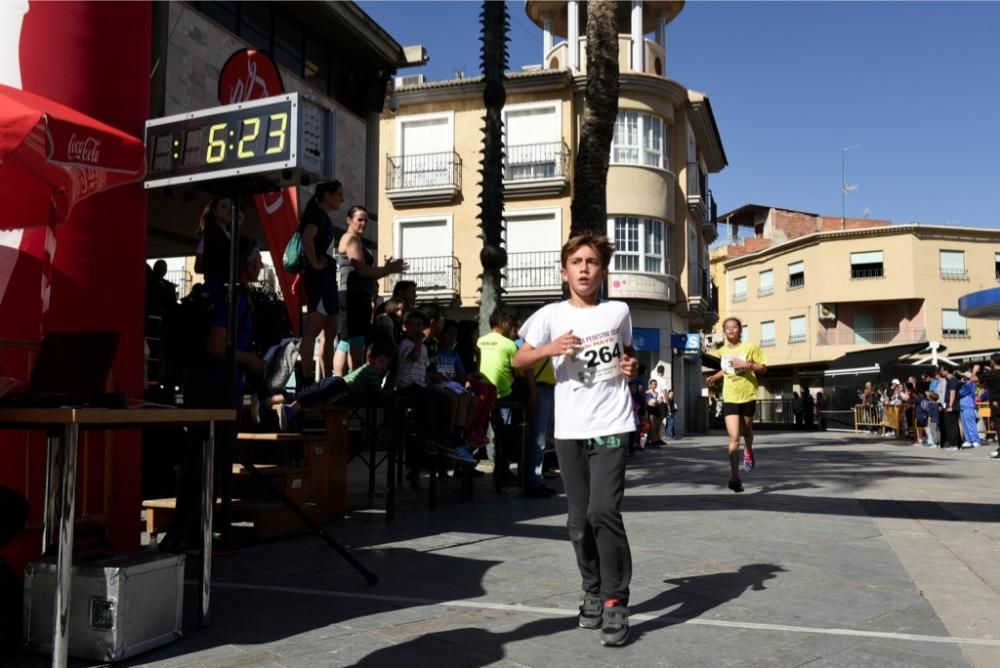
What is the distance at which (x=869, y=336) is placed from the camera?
169ft

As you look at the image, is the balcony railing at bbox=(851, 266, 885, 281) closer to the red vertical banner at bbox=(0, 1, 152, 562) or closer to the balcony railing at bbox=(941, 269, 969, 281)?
the balcony railing at bbox=(941, 269, 969, 281)

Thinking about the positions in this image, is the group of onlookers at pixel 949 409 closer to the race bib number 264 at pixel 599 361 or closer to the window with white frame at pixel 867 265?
the race bib number 264 at pixel 599 361

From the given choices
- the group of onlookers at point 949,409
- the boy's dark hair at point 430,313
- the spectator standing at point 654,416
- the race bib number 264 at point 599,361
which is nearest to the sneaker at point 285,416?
the boy's dark hair at point 430,313

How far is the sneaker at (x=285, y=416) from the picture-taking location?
22.7 feet

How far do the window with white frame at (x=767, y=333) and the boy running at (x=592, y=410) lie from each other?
53414mm

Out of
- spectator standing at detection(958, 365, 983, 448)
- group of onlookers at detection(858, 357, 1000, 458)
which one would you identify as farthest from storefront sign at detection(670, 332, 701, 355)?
spectator standing at detection(958, 365, 983, 448)

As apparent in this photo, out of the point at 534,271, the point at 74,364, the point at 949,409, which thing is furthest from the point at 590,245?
the point at 534,271

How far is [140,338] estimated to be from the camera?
5.49m

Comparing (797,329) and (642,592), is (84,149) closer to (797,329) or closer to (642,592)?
(642,592)

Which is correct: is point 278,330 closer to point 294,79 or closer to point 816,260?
point 294,79

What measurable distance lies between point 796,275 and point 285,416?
167 feet

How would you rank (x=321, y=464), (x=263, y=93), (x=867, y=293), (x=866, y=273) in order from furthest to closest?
(x=866, y=273)
(x=867, y=293)
(x=263, y=93)
(x=321, y=464)

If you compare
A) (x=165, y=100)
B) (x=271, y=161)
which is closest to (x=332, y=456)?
(x=271, y=161)

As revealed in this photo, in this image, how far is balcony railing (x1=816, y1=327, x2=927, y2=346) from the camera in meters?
50.0
